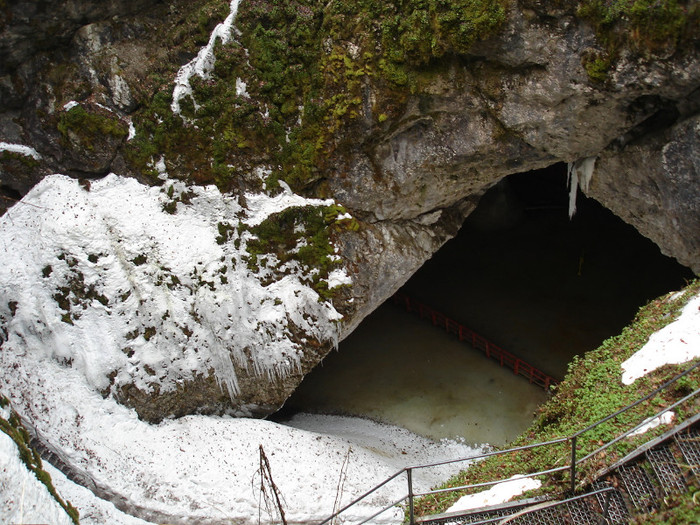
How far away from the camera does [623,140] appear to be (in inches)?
433

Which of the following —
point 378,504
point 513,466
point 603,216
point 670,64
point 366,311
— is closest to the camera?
point 513,466

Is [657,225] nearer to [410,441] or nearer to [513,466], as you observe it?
[513,466]

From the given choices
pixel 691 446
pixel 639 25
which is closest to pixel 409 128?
pixel 639 25

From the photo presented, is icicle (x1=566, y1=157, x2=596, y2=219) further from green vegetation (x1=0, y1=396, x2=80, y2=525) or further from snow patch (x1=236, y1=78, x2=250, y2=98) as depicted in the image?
green vegetation (x1=0, y1=396, x2=80, y2=525)

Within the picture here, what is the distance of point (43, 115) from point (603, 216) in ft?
56.1

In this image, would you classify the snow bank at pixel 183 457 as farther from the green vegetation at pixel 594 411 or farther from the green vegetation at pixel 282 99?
the green vegetation at pixel 282 99

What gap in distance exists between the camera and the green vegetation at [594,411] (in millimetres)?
7039

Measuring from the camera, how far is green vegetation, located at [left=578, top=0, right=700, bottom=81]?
28.6ft

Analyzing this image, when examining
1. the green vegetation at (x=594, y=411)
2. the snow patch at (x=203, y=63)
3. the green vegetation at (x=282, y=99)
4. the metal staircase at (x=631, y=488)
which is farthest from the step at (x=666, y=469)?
the snow patch at (x=203, y=63)

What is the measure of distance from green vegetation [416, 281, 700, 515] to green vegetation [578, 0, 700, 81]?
424 centimetres

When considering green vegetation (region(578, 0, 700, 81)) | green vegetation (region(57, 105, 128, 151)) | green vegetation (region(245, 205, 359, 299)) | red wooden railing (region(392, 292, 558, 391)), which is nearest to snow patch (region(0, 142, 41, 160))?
green vegetation (region(57, 105, 128, 151))

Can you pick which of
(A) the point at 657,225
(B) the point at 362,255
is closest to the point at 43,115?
(B) the point at 362,255

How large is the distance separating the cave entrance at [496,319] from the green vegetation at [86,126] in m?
8.42

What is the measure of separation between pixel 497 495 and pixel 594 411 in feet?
6.48
